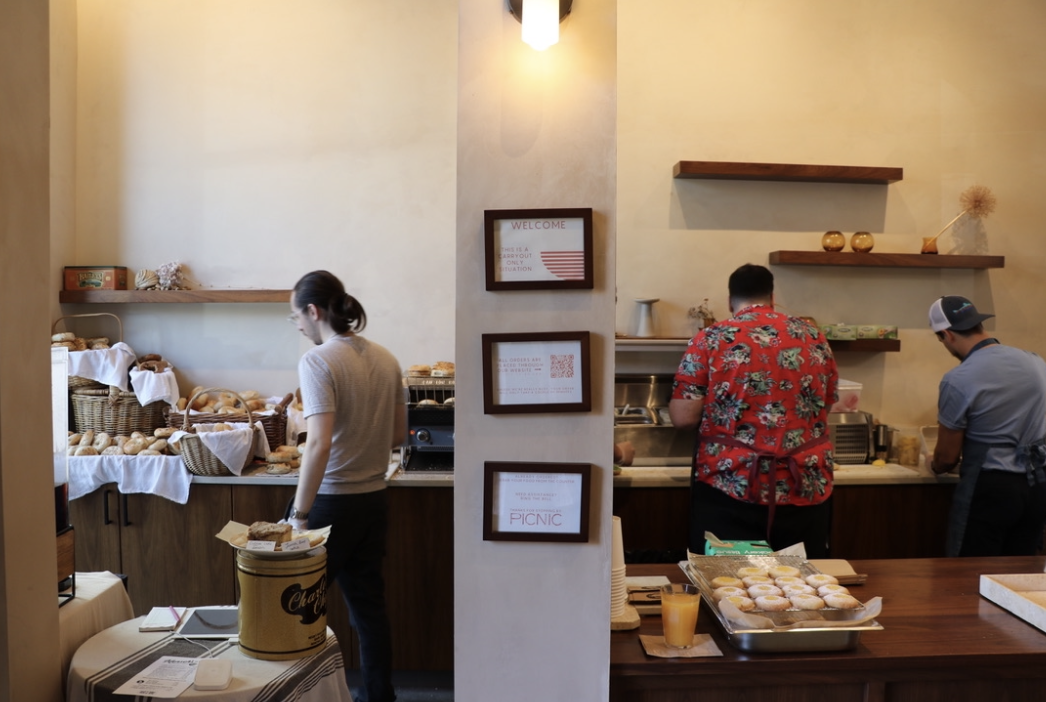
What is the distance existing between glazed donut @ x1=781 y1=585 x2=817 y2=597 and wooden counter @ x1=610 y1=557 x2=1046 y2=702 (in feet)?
0.47

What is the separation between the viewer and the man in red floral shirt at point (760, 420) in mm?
2637

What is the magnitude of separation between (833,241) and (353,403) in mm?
2607

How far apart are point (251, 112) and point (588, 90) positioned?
300cm

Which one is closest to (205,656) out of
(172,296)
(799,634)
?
(799,634)

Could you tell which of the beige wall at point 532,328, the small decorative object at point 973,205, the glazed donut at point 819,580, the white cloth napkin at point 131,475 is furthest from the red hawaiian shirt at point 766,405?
the white cloth napkin at point 131,475

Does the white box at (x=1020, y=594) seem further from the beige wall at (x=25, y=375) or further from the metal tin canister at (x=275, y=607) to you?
the beige wall at (x=25, y=375)

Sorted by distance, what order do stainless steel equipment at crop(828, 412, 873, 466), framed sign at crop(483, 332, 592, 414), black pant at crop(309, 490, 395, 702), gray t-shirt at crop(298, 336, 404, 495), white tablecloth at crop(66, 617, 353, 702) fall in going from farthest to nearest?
stainless steel equipment at crop(828, 412, 873, 466)
black pant at crop(309, 490, 395, 702)
gray t-shirt at crop(298, 336, 404, 495)
white tablecloth at crop(66, 617, 353, 702)
framed sign at crop(483, 332, 592, 414)

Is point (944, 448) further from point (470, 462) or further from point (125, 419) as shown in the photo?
point (125, 419)

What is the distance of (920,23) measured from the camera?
4109 millimetres

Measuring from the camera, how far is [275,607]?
1.82m

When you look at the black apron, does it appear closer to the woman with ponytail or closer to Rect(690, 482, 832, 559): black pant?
Rect(690, 482, 832, 559): black pant

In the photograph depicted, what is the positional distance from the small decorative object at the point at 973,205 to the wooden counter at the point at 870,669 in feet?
8.73

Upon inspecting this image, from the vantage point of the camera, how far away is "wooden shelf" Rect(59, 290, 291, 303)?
152 inches

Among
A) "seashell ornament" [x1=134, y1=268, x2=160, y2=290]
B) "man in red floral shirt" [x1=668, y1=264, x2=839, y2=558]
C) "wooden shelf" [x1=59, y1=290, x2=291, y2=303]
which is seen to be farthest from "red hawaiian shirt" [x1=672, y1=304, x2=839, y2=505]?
"seashell ornament" [x1=134, y1=268, x2=160, y2=290]
